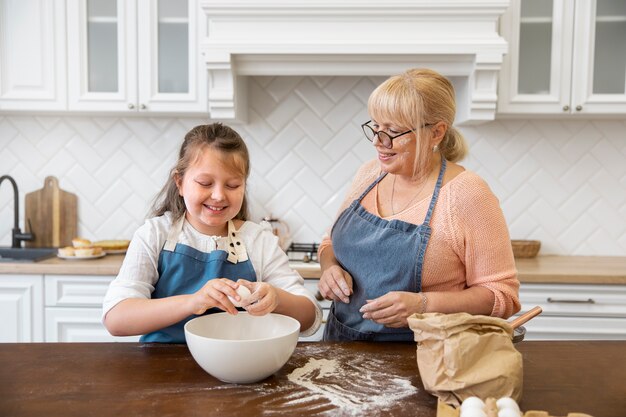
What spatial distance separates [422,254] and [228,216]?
45 cm

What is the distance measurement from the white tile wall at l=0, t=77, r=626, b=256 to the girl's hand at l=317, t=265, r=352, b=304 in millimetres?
1378

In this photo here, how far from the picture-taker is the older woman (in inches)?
50.6

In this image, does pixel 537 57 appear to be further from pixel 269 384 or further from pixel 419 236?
pixel 269 384

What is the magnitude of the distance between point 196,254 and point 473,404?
2.33 ft

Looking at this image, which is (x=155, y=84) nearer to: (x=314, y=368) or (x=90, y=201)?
(x=90, y=201)

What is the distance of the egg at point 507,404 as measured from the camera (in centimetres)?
82

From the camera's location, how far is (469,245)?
1.31 meters

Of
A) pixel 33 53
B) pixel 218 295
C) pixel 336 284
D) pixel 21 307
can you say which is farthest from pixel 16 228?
pixel 218 295

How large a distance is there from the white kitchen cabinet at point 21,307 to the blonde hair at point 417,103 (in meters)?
1.68

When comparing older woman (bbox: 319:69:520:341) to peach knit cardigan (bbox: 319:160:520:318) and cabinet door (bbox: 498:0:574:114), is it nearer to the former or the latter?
peach knit cardigan (bbox: 319:160:520:318)

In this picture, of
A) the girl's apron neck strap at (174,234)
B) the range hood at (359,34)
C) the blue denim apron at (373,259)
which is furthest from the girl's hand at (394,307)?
the range hood at (359,34)

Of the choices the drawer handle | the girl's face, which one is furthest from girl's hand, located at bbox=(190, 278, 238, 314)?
the drawer handle

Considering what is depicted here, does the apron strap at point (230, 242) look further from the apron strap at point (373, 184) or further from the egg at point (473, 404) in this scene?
the egg at point (473, 404)

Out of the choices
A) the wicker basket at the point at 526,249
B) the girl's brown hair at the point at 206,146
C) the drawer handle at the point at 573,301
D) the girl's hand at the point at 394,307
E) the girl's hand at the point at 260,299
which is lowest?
the drawer handle at the point at 573,301
